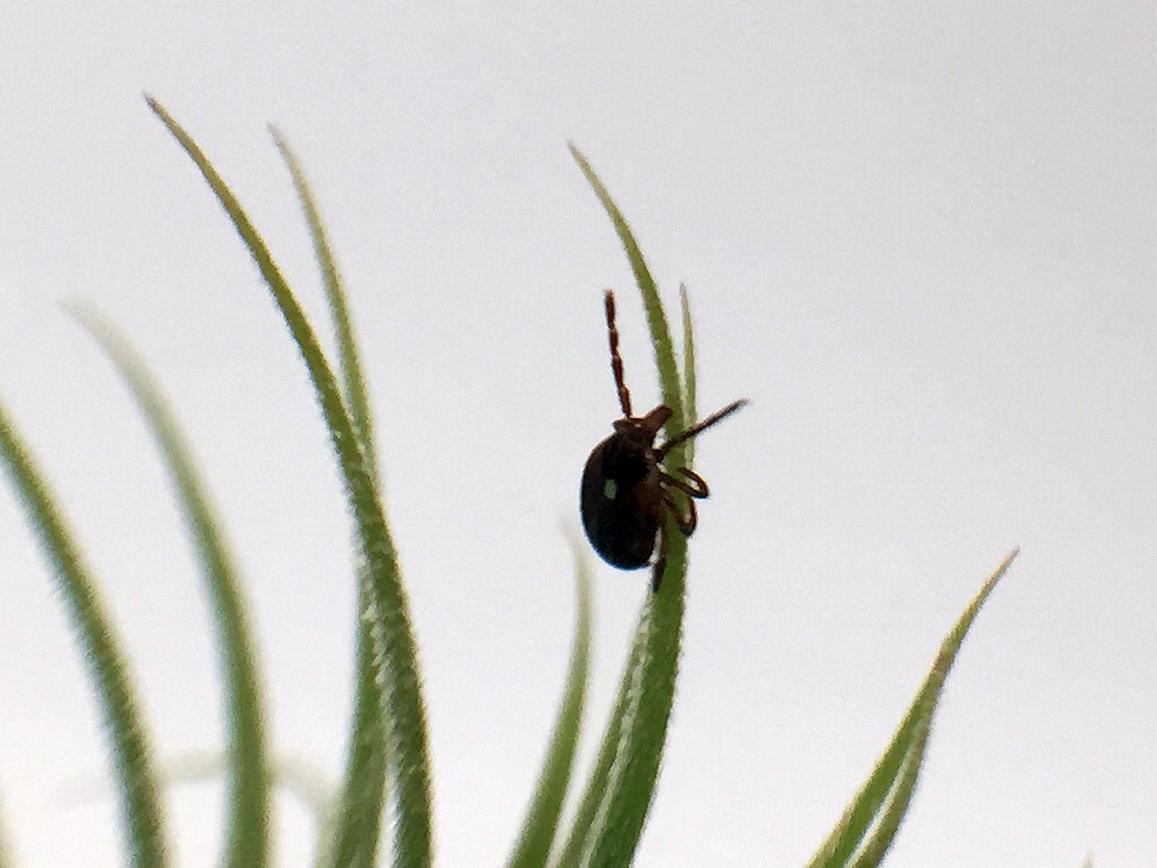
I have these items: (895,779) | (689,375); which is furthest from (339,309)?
(895,779)

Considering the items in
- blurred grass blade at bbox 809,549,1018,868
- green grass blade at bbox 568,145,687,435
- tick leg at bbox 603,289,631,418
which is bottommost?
blurred grass blade at bbox 809,549,1018,868

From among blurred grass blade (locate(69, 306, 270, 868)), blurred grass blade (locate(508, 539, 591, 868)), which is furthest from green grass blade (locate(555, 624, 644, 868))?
blurred grass blade (locate(69, 306, 270, 868))

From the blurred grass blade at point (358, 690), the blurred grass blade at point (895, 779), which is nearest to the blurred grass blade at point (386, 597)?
the blurred grass blade at point (358, 690)

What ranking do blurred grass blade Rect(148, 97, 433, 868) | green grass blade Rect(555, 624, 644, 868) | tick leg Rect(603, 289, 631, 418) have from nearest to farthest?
blurred grass blade Rect(148, 97, 433, 868) < green grass blade Rect(555, 624, 644, 868) < tick leg Rect(603, 289, 631, 418)

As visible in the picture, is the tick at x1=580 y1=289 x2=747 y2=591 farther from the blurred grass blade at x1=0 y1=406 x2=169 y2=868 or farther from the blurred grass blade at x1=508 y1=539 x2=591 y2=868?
the blurred grass blade at x1=0 y1=406 x2=169 y2=868

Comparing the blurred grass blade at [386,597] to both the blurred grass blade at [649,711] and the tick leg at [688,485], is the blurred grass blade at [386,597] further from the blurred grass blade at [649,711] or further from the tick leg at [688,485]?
the tick leg at [688,485]
